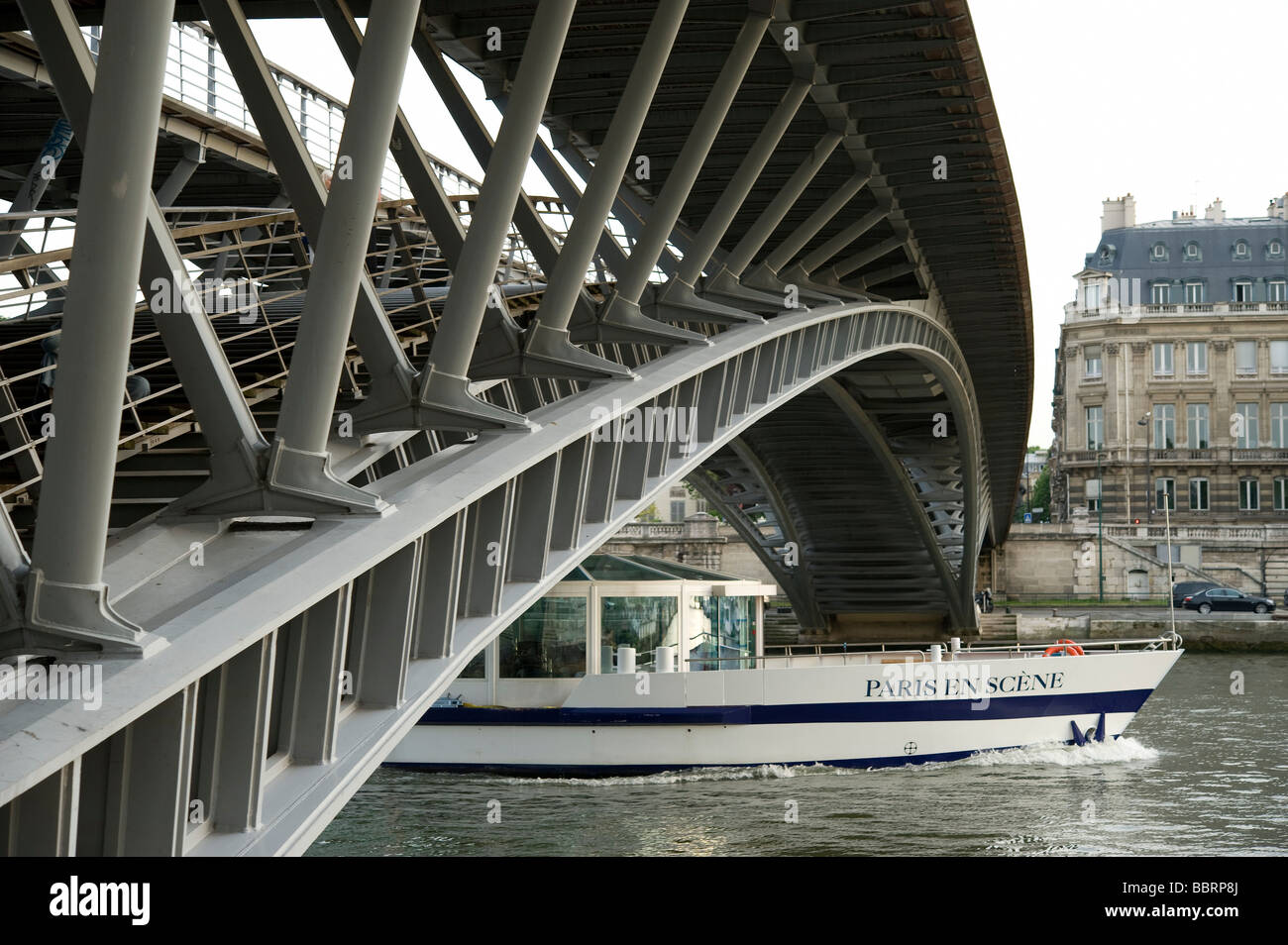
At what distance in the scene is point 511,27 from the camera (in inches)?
494

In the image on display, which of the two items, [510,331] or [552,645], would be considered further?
[552,645]

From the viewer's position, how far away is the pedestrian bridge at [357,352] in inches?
156

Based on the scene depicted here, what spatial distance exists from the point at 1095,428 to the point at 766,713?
60.3 meters

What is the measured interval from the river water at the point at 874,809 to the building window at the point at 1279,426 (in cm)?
5578

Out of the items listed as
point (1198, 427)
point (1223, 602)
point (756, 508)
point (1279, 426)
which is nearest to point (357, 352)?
point (756, 508)

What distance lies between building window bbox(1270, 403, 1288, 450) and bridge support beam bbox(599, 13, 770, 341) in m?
71.9

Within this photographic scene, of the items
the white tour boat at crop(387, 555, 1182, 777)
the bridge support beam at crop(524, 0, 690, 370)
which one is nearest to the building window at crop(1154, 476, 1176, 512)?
the white tour boat at crop(387, 555, 1182, 777)

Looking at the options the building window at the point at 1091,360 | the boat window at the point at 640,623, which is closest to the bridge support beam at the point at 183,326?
the boat window at the point at 640,623

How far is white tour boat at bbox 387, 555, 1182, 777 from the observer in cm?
2136

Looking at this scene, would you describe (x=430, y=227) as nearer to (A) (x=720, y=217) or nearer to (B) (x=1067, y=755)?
(A) (x=720, y=217)

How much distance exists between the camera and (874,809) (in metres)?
18.8

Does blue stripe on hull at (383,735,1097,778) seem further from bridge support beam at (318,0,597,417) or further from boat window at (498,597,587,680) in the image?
bridge support beam at (318,0,597,417)

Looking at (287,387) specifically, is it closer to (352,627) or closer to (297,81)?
(352,627)

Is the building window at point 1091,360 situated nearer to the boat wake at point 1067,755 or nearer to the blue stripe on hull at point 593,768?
the boat wake at point 1067,755
